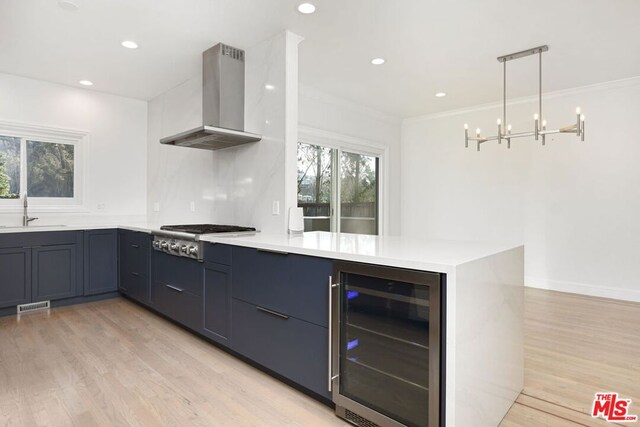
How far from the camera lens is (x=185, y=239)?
2961mm

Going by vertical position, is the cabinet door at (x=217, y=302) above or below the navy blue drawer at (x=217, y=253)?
below

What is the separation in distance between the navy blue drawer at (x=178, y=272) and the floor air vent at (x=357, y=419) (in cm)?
153

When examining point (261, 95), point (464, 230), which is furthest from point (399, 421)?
point (464, 230)

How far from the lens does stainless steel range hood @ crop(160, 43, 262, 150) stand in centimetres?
330

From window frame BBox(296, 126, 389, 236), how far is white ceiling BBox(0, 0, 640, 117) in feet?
2.15

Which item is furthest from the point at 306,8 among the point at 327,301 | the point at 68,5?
the point at 327,301

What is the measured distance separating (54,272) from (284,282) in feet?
10.3

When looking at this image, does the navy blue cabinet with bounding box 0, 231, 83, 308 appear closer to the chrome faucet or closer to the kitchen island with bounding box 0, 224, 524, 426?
the chrome faucet

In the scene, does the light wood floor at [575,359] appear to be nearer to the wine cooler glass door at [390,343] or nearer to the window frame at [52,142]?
the wine cooler glass door at [390,343]

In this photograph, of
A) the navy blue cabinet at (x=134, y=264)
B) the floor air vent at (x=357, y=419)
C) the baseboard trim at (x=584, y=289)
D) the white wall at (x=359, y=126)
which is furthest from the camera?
the white wall at (x=359, y=126)

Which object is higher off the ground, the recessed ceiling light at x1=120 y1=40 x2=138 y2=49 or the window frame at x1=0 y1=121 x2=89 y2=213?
the recessed ceiling light at x1=120 y1=40 x2=138 y2=49

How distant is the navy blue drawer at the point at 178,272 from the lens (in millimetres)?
2896

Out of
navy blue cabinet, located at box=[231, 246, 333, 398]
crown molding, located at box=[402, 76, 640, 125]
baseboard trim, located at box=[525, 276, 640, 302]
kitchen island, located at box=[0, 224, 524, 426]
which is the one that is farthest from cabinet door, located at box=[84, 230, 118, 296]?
baseboard trim, located at box=[525, 276, 640, 302]

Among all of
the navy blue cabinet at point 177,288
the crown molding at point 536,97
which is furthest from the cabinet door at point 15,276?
the crown molding at point 536,97
